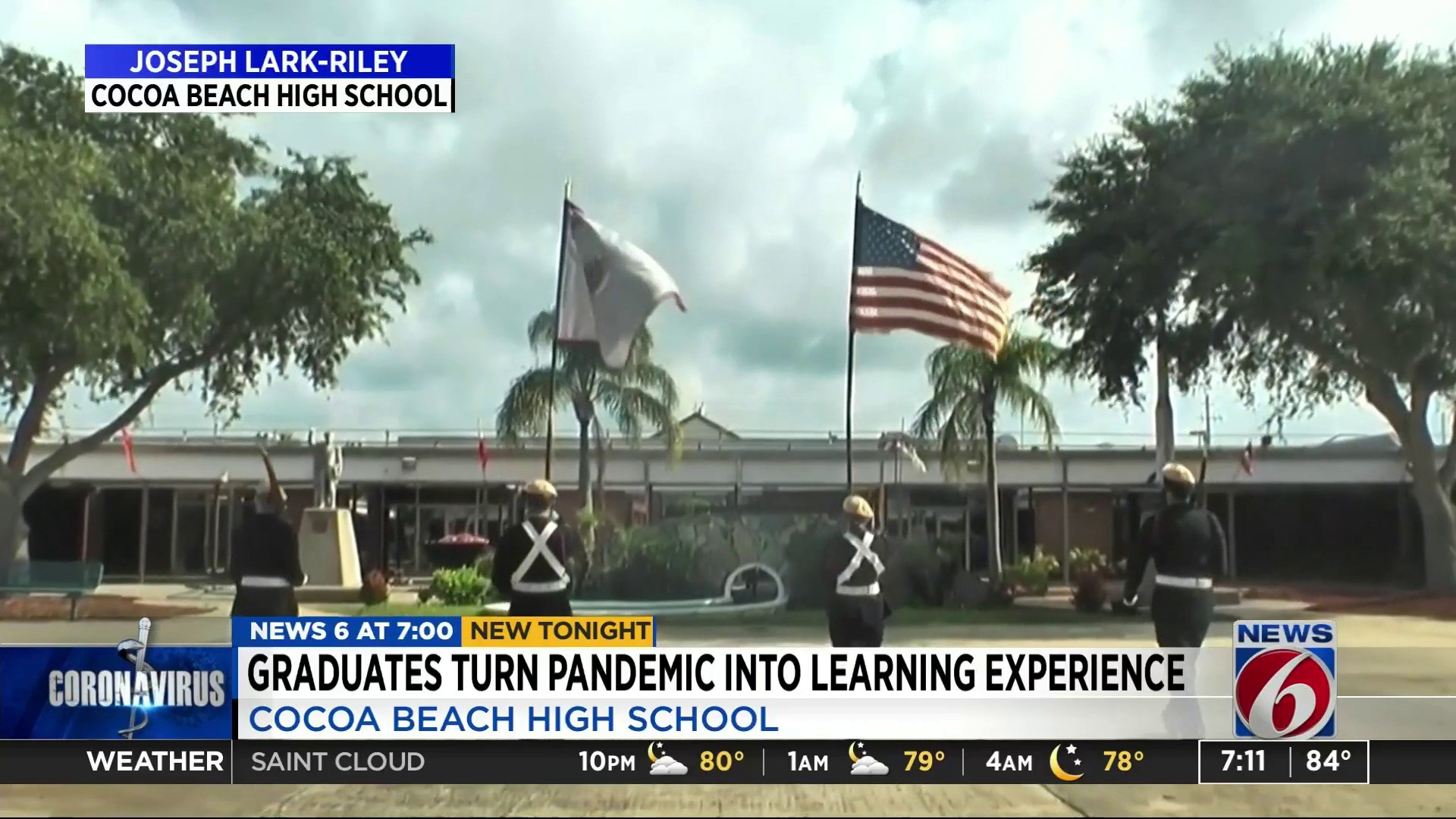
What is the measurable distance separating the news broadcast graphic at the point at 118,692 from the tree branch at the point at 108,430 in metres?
0.85

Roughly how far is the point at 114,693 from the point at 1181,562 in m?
4.43

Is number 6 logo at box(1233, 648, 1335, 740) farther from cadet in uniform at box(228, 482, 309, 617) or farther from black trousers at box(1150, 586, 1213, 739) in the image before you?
cadet in uniform at box(228, 482, 309, 617)

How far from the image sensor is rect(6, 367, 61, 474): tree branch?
5.95 meters

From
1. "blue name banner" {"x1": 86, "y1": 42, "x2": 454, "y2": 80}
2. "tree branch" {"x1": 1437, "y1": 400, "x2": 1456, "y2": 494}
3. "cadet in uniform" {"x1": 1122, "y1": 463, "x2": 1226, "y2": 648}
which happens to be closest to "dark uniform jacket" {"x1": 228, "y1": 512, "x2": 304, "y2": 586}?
"blue name banner" {"x1": 86, "y1": 42, "x2": 454, "y2": 80}

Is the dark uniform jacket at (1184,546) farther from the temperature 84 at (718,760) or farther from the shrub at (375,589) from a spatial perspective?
the shrub at (375,589)

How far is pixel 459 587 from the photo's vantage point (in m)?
5.73

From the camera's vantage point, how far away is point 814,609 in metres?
5.79

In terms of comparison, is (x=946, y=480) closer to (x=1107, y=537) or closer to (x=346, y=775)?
(x=1107, y=537)

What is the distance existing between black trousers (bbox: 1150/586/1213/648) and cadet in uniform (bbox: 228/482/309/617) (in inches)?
137

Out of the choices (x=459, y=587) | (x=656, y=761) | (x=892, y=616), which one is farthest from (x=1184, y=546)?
(x=459, y=587)

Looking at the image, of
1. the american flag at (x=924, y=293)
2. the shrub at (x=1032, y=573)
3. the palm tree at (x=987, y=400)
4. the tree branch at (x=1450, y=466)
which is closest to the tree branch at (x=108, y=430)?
the american flag at (x=924, y=293)

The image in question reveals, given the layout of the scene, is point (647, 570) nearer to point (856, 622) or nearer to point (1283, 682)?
point (856, 622)

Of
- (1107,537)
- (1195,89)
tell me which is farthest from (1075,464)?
(1195,89)

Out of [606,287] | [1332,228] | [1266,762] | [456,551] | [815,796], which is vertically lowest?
[815,796]
